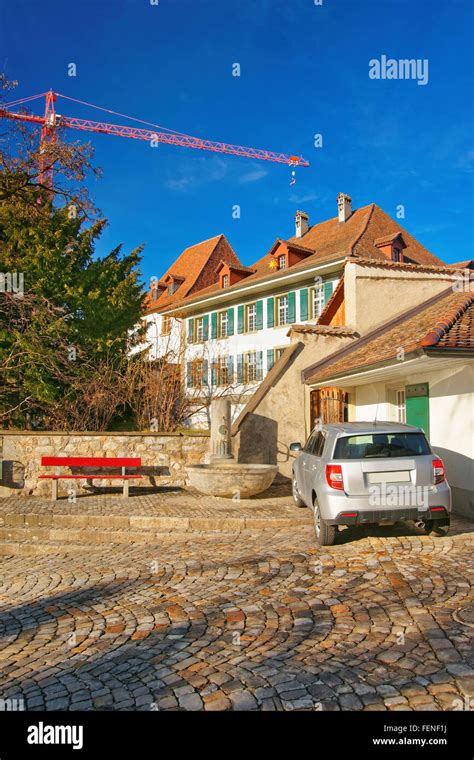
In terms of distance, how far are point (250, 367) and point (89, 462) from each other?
2091 centimetres

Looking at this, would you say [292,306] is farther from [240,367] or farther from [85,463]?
[85,463]

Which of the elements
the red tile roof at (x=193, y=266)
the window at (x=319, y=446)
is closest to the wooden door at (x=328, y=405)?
the window at (x=319, y=446)

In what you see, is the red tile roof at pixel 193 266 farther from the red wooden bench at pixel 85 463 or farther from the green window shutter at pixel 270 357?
the red wooden bench at pixel 85 463

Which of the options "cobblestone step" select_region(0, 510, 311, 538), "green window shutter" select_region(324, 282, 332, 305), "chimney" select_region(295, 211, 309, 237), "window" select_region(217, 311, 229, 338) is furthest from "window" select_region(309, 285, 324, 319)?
"cobblestone step" select_region(0, 510, 311, 538)

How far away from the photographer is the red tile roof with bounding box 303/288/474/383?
8.80 m

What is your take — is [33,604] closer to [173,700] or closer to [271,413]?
[173,700]

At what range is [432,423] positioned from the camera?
34.2 ft

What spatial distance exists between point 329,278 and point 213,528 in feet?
67.9

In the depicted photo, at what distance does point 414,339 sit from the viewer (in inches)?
400

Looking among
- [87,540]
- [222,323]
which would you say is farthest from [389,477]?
[222,323]

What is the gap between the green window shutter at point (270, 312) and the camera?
31359mm

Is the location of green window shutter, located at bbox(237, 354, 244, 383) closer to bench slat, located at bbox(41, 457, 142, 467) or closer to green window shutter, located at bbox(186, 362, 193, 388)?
green window shutter, located at bbox(186, 362, 193, 388)

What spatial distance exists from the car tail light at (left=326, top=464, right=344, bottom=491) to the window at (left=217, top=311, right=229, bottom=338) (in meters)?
28.3
